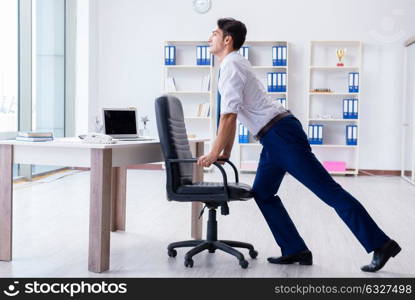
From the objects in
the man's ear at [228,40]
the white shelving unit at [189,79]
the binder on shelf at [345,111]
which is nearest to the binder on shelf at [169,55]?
the white shelving unit at [189,79]

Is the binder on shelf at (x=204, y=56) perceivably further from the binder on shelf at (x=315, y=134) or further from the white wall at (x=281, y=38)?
the binder on shelf at (x=315, y=134)

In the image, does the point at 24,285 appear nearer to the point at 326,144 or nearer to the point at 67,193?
the point at 67,193

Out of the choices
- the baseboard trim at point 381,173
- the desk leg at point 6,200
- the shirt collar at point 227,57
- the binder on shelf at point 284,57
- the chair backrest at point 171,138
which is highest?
the binder on shelf at point 284,57

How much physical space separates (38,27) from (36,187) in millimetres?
1999

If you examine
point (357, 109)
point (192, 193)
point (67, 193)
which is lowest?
point (67, 193)

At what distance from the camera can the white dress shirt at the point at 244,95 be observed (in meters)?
2.80

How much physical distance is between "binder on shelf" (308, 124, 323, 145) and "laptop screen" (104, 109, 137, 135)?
14.6ft

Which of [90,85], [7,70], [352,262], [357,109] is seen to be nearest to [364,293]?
[352,262]

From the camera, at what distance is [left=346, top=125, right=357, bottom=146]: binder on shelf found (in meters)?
7.60

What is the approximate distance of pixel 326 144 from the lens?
7.88 m

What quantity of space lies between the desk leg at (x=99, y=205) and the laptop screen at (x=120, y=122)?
731 millimetres

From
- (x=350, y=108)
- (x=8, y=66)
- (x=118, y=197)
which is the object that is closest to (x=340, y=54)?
(x=350, y=108)

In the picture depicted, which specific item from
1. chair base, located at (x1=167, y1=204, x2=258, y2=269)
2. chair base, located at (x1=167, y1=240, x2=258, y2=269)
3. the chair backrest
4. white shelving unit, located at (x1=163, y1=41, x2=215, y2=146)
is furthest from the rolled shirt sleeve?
white shelving unit, located at (x1=163, y1=41, x2=215, y2=146)

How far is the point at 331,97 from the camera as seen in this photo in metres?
7.92
